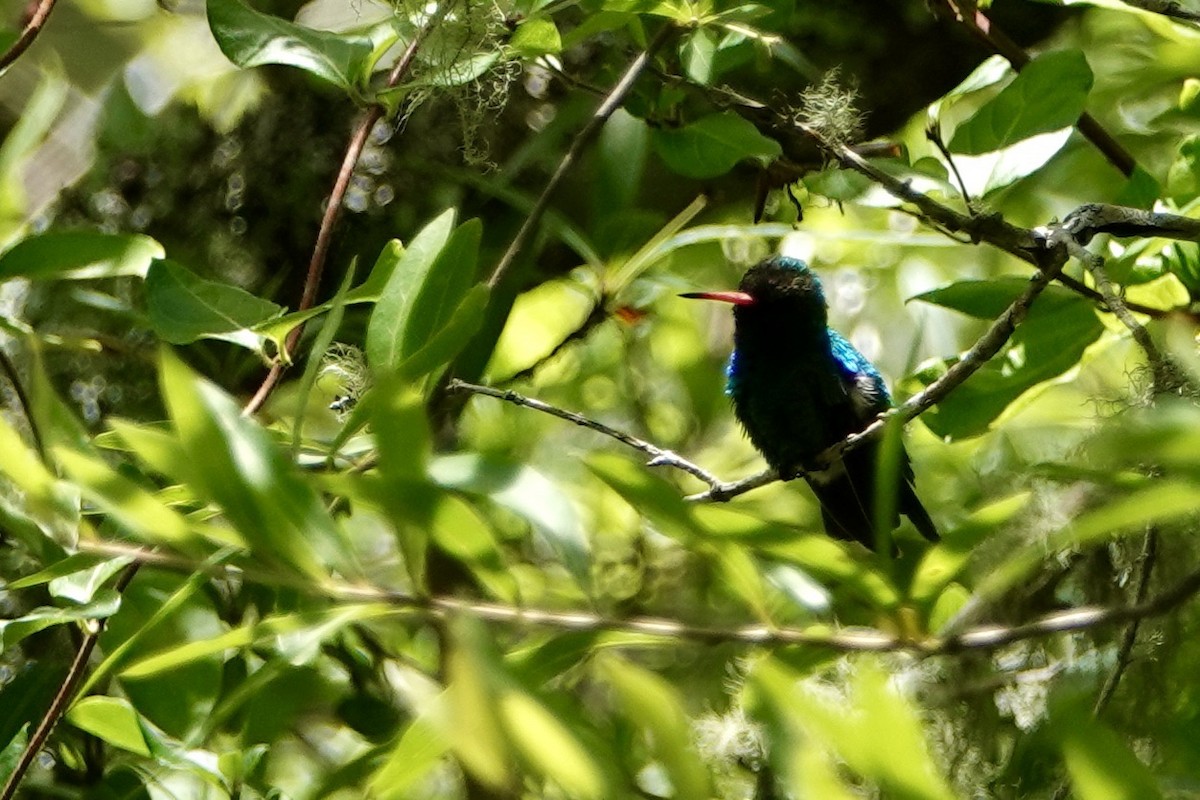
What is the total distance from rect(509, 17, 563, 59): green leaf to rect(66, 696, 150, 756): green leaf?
1024 mm

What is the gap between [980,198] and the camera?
195 cm

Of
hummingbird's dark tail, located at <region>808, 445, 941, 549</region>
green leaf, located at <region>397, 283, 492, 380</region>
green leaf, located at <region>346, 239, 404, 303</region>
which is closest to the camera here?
green leaf, located at <region>397, 283, 492, 380</region>

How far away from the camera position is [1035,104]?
1926 millimetres

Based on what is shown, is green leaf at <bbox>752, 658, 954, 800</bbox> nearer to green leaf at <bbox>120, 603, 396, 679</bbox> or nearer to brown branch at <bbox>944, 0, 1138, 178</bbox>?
green leaf at <bbox>120, 603, 396, 679</bbox>

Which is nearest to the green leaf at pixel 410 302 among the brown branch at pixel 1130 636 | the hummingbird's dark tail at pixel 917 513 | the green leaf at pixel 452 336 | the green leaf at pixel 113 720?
the green leaf at pixel 452 336

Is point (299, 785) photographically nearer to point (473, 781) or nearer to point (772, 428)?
point (473, 781)

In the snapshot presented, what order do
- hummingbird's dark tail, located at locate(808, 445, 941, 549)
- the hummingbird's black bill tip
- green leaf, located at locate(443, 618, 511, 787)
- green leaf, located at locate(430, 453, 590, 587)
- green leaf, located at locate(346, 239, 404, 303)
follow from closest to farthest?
green leaf, located at locate(443, 618, 511, 787), green leaf, located at locate(430, 453, 590, 587), green leaf, located at locate(346, 239, 404, 303), the hummingbird's black bill tip, hummingbird's dark tail, located at locate(808, 445, 941, 549)

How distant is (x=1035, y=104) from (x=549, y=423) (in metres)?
1.70

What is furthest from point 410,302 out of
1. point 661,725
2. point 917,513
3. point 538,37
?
Answer: point 917,513

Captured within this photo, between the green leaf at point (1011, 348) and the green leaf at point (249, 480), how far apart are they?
3.90 ft

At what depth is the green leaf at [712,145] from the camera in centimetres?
201

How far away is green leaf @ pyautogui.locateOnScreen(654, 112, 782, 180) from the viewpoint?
201cm

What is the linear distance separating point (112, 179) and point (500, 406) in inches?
42.7

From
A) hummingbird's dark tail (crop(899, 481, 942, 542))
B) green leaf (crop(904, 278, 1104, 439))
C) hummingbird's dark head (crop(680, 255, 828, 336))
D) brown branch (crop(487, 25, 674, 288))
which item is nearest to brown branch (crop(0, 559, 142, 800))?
brown branch (crop(487, 25, 674, 288))
